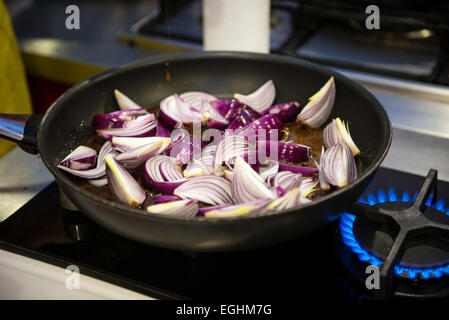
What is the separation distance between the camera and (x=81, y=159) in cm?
77

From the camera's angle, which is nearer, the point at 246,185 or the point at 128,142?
the point at 246,185

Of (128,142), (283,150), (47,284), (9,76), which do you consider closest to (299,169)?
(283,150)

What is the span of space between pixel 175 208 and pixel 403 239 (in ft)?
0.93

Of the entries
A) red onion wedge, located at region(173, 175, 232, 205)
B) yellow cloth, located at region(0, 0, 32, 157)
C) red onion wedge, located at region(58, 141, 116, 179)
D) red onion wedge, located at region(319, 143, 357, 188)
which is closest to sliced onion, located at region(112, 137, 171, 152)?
red onion wedge, located at region(58, 141, 116, 179)

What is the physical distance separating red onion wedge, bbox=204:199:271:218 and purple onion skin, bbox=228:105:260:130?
251 millimetres

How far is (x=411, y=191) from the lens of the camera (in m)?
0.83

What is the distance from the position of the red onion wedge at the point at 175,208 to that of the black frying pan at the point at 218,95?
3 cm

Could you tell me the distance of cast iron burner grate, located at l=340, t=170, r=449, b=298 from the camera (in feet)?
2.12

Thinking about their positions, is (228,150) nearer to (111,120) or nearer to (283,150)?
(283,150)

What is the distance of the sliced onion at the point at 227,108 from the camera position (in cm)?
89

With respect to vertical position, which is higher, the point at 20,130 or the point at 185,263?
the point at 20,130

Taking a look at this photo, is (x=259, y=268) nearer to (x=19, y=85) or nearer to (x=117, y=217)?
→ (x=117, y=217)

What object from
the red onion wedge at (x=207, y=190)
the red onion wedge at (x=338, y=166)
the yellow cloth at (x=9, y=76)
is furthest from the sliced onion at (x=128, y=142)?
the yellow cloth at (x=9, y=76)

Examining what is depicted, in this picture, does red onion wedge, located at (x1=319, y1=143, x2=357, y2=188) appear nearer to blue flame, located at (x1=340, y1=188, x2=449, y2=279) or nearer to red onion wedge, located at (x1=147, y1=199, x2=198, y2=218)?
blue flame, located at (x1=340, y1=188, x2=449, y2=279)
